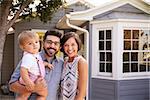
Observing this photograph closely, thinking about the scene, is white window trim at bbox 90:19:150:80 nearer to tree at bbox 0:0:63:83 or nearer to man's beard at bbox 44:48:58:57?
tree at bbox 0:0:63:83

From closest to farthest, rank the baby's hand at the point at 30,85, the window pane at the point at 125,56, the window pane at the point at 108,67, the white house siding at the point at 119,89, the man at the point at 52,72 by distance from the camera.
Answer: the baby's hand at the point at 30,85, the man at the point at 52,72, the white house siding at the point at 119,89, the window pane at the point at 125,56, the window pane at the point at 108,67

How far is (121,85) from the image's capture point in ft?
25.9

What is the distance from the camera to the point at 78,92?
204 cm

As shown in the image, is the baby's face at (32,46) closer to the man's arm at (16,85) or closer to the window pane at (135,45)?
the man's arm at (16,85)

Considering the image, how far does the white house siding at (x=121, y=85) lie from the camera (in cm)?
788

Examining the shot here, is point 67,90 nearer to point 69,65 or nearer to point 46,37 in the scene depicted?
point 69,65

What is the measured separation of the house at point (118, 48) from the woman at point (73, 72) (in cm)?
584

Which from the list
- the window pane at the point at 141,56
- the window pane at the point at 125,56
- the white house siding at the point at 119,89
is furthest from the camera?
the window pane at the point at 141,56

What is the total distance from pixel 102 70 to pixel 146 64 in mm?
1301

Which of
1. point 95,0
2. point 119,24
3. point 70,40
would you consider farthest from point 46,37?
point 95,0

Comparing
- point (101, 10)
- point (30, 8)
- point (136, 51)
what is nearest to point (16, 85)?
point (136, 51)

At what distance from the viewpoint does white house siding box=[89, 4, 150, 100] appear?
788 cm

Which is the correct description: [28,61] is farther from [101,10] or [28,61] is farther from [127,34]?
[101,10]

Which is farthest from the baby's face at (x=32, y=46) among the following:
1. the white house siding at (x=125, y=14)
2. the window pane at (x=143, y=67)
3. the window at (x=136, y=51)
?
the window pane at (x=143, y=67)
